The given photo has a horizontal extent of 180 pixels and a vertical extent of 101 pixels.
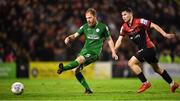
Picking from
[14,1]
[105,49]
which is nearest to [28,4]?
[14,1]

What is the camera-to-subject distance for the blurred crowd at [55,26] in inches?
1080

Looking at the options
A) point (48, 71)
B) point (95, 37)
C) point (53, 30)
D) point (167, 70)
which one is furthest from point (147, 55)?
point (53, 30)

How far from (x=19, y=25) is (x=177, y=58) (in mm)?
9014

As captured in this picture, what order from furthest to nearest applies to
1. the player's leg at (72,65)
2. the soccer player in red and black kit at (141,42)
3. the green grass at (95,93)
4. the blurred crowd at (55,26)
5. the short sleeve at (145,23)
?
the blurred crowd at (55,26), the soccer player in red and black kit at (141,42), the short sleeve at (145,23), the player's leg at (72,65), the green grass at (95,93)

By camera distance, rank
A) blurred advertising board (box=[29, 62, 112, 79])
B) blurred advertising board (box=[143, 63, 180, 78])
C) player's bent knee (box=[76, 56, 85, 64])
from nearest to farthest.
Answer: player's bent knee (box=[76, 56, 85, 64]) < blurred advertising board (box=[143, 63, 180, 78]) < blurred advertising board (box=[29, 62, 112, 79])

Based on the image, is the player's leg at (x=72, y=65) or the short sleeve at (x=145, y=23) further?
the short sleeve at (x=145, y=23)

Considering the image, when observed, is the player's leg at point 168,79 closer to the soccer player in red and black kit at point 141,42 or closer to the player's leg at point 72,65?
the soccer player in red and black kit at point 141,42

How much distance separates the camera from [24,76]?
1090 inches

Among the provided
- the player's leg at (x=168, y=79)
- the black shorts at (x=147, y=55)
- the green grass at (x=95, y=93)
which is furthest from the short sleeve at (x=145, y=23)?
the green grass at (x=95, y=93)

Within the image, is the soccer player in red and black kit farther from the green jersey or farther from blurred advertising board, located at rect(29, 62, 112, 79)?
blurred advertising board, located at rect(29, 62, 112, 79)

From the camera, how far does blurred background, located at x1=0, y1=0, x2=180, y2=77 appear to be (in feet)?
90.0

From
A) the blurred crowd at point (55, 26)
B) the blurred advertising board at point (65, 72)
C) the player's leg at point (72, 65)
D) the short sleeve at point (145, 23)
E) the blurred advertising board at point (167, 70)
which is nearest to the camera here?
the player's leg at point (72, 65)

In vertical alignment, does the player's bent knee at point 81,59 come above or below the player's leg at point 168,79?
above

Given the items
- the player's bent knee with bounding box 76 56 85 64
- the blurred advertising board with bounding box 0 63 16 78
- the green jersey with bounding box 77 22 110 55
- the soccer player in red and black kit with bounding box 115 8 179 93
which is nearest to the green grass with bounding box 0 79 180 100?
the soccer player in red and black kit with bounding box 115 8 179 93
